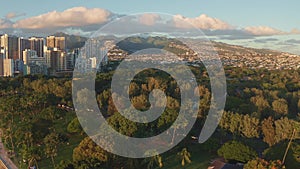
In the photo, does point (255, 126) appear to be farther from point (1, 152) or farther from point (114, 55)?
point (114, 55)

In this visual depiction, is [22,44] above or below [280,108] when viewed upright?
above

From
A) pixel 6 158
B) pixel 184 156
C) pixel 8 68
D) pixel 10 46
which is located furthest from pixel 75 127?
pixel 10 46

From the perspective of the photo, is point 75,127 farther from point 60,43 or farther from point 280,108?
point 60,43

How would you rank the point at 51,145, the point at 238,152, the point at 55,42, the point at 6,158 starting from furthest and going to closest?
the point at 55,42 → the point at 6,158 → the point at 238,152 → the point at 51,145

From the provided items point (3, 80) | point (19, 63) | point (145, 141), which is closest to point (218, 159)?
point (145, 141)

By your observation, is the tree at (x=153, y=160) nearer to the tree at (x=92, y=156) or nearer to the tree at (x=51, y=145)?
the tree at (x=92, y=156)

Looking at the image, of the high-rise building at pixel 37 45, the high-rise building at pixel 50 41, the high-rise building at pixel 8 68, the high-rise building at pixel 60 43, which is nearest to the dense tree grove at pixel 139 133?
the high-rise building at pixel 8 68

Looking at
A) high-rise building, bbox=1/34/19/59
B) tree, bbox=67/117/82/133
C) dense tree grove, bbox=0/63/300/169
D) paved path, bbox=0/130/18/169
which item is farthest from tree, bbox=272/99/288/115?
high-rise building, bbox=1/34/19/59

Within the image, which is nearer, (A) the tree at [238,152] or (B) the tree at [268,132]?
(A) the tree at [238,152]

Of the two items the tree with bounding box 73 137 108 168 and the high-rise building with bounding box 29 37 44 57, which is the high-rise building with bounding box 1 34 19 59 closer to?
the high-rise building with bounding box 29 37 44 57
